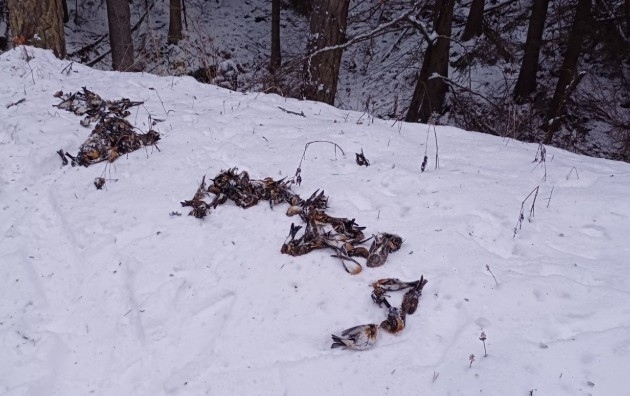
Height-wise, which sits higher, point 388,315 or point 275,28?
point 275,28

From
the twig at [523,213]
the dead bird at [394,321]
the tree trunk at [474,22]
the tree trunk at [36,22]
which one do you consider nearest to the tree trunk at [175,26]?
the tree trunk at [36,22]

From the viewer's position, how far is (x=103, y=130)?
14.5 ft

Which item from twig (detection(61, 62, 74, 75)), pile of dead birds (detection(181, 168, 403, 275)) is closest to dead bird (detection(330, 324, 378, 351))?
pile of dead birds (detection(181, 168, 403, 275))

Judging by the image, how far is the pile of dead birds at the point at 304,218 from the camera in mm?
2844

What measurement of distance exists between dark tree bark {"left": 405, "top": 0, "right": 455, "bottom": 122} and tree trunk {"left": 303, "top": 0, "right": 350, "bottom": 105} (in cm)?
190

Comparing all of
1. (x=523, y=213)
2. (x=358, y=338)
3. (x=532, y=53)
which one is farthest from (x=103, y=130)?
(x=532, y=53)

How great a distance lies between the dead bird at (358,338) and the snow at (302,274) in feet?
0.14

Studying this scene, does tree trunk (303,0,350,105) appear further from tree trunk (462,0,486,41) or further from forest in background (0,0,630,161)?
tree trunk (462,0,486,41)

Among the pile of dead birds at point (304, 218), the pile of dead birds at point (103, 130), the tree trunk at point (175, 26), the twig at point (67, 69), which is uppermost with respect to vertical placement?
the tree trunk at point (175, 26)

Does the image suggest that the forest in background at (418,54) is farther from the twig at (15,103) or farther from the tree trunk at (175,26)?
the twig at (15,103)

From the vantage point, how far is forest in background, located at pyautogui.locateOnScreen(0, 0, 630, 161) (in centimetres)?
686

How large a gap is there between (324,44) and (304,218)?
4.24 metres

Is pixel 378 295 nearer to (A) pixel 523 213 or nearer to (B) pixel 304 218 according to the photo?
(B) pixel 304 218

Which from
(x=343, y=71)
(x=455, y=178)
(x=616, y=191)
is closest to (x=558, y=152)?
(x=616, y=191)
